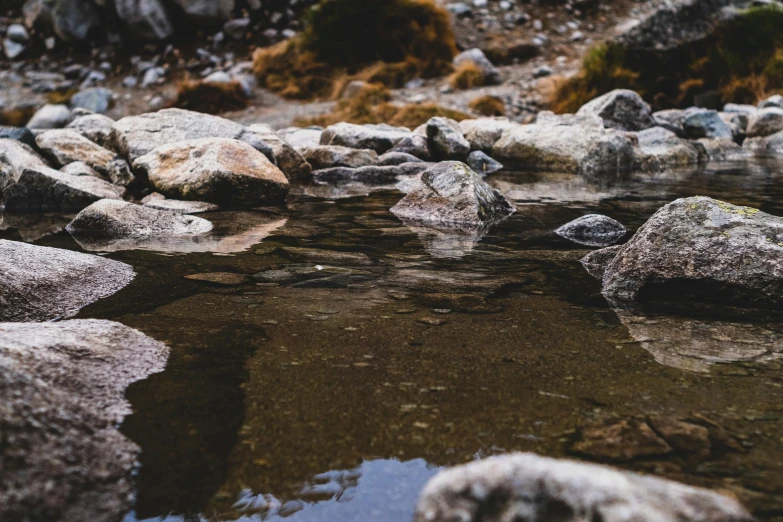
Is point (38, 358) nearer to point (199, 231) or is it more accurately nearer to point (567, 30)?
point (199, 231)

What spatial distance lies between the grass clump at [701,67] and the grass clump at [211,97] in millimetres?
6328

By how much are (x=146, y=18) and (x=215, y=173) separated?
491 inches

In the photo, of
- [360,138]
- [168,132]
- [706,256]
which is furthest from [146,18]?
[706,256]

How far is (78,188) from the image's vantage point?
5.77 meters

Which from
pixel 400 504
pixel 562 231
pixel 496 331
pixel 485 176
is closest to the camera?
pixel 400 504

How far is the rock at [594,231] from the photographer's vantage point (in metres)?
4.33

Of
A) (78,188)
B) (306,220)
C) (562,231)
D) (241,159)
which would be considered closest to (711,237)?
(562,231)

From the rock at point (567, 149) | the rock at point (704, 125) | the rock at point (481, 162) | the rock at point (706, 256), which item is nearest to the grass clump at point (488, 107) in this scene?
the rock at point (704, 125)

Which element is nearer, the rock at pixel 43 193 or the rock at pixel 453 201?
the rock at pixel 453 201

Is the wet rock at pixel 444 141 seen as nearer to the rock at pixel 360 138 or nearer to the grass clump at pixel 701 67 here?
the rock at pixel 360 138

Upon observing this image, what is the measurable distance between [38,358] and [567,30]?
16.1m

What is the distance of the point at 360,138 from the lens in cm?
864

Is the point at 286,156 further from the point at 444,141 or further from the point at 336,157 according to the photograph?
the point at 444,141

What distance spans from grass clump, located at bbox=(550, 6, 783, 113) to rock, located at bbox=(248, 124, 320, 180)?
6.75m
